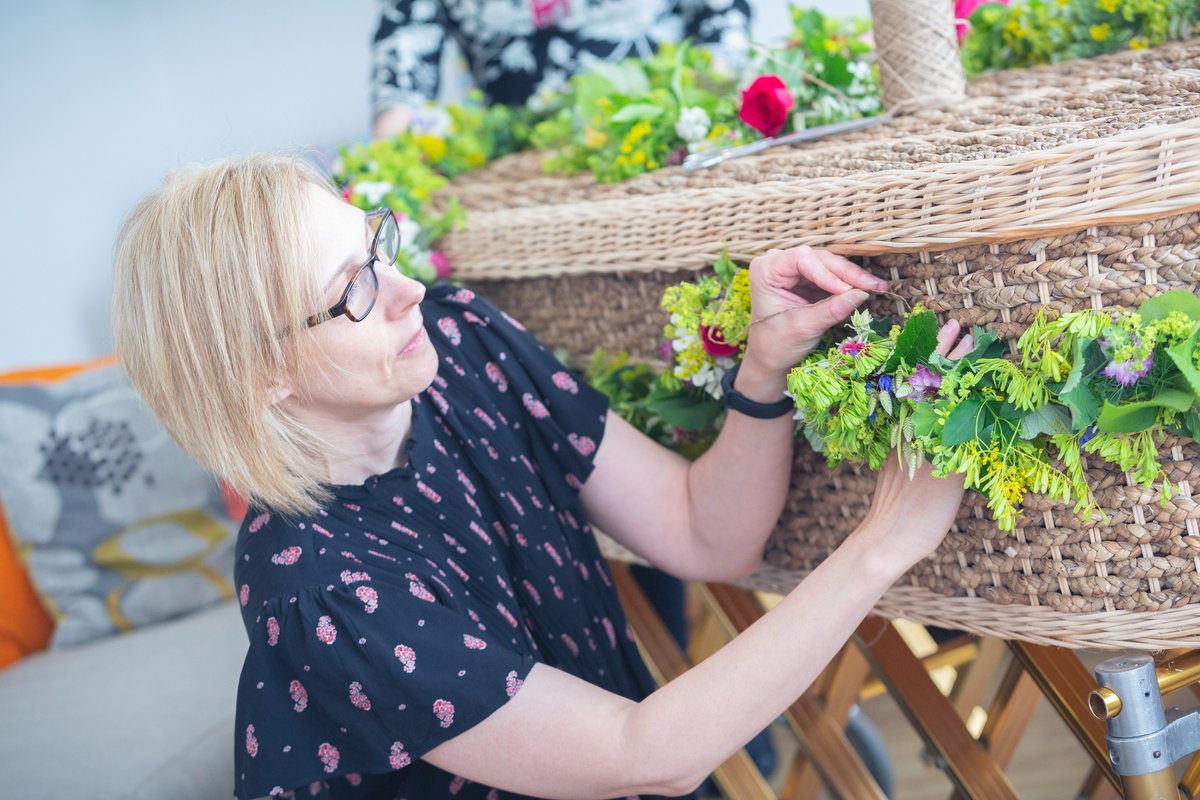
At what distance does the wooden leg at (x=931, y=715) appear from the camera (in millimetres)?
1132

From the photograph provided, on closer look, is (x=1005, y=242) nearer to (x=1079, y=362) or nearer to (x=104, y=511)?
(x=1079, y=362)

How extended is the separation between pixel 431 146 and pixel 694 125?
51cm

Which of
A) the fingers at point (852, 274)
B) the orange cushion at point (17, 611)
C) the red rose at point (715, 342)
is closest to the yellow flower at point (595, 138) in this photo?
the red rose at point (715, 342)

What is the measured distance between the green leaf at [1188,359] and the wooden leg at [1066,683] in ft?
1.38

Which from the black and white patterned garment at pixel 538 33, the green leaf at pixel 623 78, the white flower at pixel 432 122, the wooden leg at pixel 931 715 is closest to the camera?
the wooden leg at pixel 931 715

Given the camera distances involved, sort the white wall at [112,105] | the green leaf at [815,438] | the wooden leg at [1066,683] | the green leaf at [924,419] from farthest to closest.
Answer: the white wall at [112,105] → the wooden leg at [1066,683] → the green leaf at [815,438] → the green leaf at [924,419]

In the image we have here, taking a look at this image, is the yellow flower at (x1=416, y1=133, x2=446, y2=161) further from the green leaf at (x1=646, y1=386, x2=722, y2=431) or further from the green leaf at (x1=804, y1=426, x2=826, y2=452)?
the green leaf at (x1=804, y1=426, x2=826, y2=452)

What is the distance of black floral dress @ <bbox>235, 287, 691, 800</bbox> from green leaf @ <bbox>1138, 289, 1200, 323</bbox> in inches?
21.2

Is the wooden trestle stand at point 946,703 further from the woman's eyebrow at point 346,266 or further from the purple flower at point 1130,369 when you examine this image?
the woman's eyebrow at point 346,266

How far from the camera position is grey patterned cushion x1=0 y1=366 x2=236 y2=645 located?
71.4 inches

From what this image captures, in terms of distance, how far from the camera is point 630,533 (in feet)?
3.79

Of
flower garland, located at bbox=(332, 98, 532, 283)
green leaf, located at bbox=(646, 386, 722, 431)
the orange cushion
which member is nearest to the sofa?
the orange cushion

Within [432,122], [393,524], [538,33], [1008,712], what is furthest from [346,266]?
[1008,712]

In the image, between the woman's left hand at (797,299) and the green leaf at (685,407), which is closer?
the woman's left hand at (797,299)
